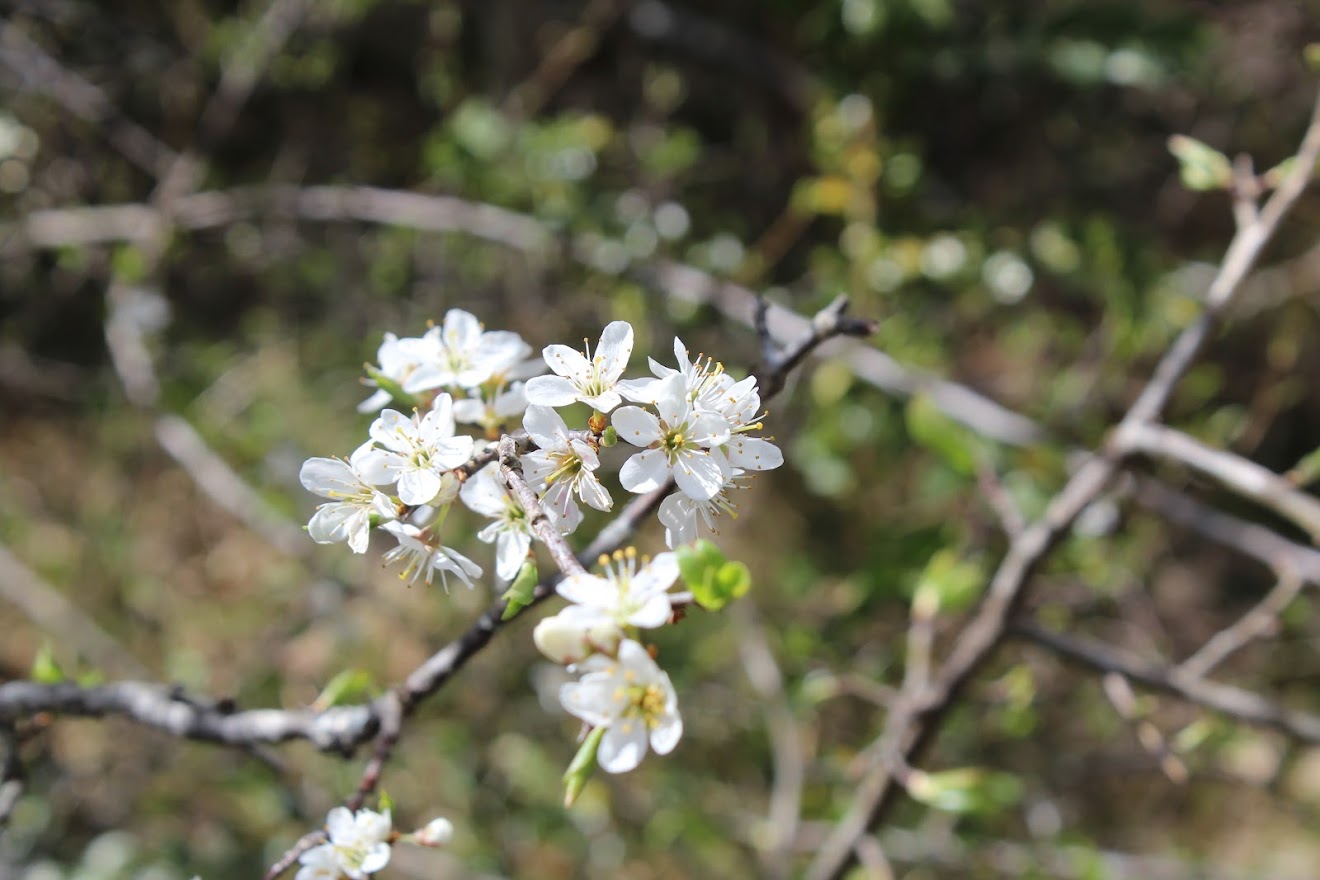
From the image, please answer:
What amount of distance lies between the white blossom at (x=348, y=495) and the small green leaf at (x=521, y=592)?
150mm

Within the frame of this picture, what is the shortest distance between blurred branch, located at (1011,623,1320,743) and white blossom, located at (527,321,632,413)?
89 centimetres

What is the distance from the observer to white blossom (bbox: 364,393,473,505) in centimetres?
83

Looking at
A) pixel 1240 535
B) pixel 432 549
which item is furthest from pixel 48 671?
pixel 1240 535

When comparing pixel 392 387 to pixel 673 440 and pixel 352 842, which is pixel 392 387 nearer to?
pixel 673 440

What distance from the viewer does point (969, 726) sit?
8.71 feet

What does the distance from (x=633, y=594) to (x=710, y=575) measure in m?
0.07

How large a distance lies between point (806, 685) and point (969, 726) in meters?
1.15

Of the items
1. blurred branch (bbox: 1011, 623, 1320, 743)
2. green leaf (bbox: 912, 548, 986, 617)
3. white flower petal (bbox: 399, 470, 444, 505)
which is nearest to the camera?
white flower petal (bbox: 399, 470, 444, 505)

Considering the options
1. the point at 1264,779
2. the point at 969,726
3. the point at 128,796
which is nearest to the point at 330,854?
the point at 969,726

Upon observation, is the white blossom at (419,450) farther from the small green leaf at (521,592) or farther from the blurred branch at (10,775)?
the blurred branch at (10,775)

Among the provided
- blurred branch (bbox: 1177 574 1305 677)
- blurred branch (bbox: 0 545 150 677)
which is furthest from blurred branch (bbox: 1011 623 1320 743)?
blurred branch (bbox: 0 545 150 677)

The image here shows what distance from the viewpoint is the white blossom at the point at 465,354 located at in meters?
0.96

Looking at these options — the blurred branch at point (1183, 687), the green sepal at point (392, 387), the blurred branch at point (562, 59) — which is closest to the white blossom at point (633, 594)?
the green sepal at point (392, 387)

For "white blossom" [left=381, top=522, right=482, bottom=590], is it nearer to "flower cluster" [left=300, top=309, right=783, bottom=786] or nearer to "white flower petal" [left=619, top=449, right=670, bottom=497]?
"flower cluster" [left=300, top=309, right=783, bottom=786]
